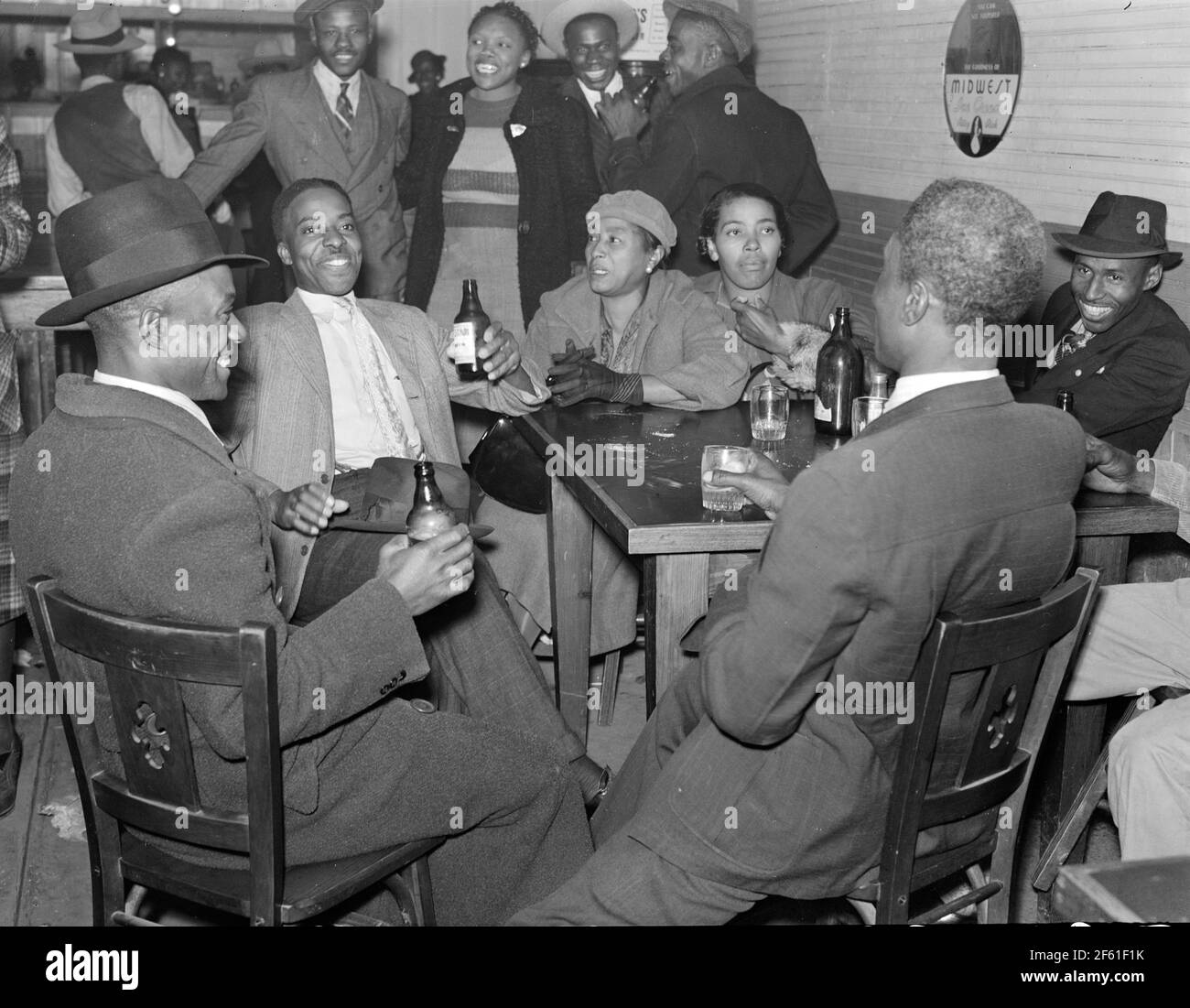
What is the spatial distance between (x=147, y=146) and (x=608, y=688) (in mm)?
3089

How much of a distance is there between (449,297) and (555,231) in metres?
0.52

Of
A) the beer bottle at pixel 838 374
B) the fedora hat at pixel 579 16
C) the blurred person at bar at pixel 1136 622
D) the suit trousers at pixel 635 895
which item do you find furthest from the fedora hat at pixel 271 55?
the suit trousers at pixel 635 895

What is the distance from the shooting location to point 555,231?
17.3 ft

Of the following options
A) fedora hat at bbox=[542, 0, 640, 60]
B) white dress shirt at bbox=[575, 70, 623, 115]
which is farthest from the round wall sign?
fedora hat at bbox=[542, 0, 640, 60]

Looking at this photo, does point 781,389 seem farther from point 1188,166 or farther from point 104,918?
point 104,918

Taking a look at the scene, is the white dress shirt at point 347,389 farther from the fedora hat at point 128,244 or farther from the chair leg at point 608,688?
the fedora hat at point 128,244

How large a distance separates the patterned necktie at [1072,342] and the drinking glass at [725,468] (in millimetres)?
1269

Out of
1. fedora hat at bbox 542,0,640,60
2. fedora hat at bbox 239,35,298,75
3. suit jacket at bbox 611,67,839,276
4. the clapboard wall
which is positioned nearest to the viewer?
the clapboard wall

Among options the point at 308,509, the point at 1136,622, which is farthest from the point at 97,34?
the point at 1136,622

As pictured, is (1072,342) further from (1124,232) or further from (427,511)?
(427,511)

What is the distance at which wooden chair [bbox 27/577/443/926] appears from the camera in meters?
1.79

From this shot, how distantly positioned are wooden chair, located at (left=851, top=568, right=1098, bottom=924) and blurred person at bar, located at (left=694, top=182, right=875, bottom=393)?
6.23 feet

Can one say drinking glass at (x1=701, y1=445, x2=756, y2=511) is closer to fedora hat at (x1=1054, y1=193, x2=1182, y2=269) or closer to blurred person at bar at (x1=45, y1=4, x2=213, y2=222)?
fedora hat at (x1=1054, y1=193, x2=1182, y2=269)

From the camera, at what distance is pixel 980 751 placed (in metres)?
2.03
